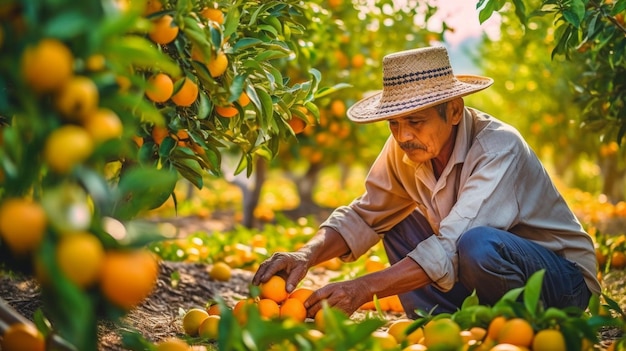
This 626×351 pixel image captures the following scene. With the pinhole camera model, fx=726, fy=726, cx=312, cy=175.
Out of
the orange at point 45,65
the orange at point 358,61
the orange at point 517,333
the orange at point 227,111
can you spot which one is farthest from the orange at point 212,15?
the orange at point 358,61

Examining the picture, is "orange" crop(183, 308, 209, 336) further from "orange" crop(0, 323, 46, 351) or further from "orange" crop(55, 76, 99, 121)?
"orange" crop(55, 76, 99, 121)

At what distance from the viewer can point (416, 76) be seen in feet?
9.43

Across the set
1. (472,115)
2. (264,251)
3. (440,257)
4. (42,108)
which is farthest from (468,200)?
(264,251)

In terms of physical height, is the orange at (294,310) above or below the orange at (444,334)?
below

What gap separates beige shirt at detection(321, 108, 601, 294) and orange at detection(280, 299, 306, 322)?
0.43 meters

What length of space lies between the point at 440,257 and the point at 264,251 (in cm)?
205

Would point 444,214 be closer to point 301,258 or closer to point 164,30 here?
point 301,258

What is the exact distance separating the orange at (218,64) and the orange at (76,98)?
69cm

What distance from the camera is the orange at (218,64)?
2193mm

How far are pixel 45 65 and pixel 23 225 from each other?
1.07 ft

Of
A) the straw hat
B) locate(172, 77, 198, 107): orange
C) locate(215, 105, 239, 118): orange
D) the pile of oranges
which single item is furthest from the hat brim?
locate(172, 77, 198, 107): orange

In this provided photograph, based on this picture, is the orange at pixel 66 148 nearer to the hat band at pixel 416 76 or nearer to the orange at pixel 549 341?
the orange at pixel 549 341

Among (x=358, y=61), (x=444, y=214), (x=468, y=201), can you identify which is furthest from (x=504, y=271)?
(x=358, y=61)

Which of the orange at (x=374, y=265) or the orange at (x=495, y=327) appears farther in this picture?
the orange at (x=374, y=265)
